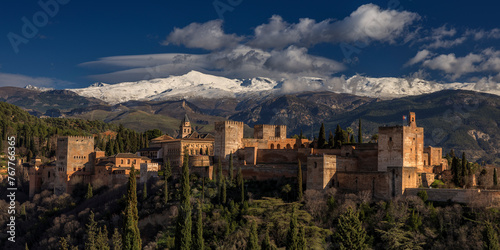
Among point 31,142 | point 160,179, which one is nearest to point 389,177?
point 160,179

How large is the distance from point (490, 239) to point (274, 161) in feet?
104

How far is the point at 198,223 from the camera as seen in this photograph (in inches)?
2021

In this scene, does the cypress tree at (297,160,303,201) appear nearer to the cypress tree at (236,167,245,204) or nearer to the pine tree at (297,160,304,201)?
the pine tree at (297,160,304,201)

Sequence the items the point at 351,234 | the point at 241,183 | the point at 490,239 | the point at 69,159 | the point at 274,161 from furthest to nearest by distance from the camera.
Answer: the point at 69,159 → the point at 274,161 → the point at 241,183 → the point at 351,234 → the point at 490,239

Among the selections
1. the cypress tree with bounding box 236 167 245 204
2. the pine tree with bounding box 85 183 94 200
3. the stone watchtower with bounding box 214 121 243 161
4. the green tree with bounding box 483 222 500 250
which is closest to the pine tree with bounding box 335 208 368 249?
the green tree with bounding box 483 222 500 250

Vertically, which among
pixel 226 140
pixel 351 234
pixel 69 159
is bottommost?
pixel 351 234

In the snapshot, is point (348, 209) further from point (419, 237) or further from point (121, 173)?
point (121, 173)

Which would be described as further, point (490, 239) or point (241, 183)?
point (241, 183)

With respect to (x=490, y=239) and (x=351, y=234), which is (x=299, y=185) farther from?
(x=490, y=239)

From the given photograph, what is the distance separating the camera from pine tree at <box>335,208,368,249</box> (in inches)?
1874

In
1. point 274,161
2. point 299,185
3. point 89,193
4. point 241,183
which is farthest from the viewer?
point 89,193

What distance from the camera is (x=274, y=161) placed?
69750 millimetres

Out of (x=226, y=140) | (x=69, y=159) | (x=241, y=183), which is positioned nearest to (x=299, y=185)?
(x=241, y=183)

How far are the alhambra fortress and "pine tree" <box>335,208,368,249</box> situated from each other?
718 cm
